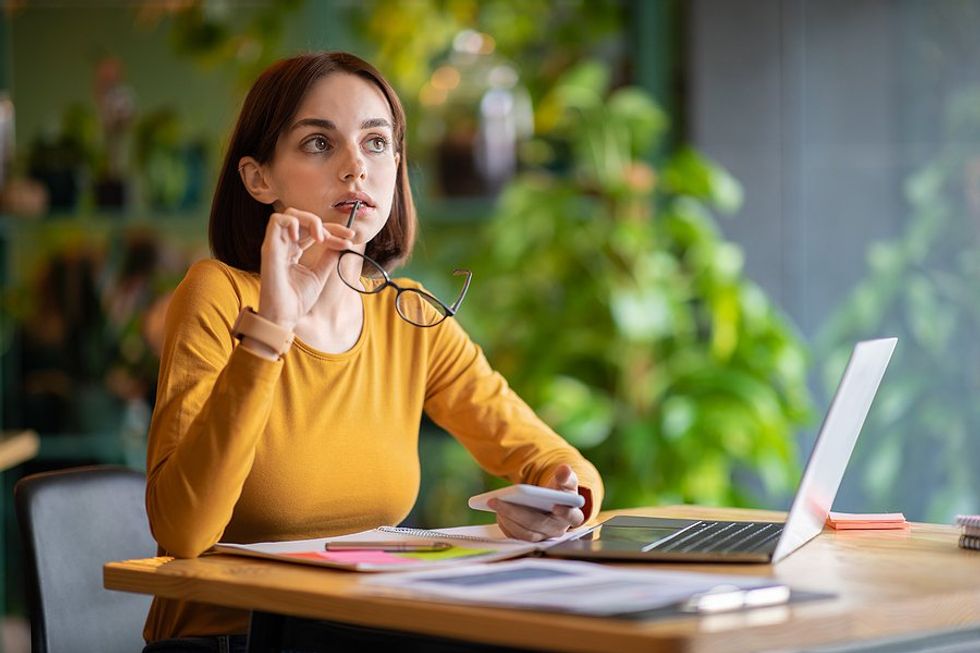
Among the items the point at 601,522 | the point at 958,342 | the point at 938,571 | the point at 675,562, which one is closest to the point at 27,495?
the point at 601,522

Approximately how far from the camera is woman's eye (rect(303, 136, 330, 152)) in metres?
1.97

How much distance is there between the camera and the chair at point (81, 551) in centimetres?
193

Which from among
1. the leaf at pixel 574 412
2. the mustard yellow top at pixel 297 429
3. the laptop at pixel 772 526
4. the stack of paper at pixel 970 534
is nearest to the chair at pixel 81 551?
the mustard yellow top at pixel 297 429

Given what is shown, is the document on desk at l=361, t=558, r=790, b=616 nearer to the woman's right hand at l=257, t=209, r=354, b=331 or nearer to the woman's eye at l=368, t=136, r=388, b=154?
the woman's right hand at l=257, t=209, r=354, b=331

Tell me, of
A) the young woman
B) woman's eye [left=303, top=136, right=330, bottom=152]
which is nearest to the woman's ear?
the young woman

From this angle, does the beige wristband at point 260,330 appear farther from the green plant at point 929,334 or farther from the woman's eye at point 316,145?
the green plant at point 929,334

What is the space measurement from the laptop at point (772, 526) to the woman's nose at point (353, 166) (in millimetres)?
571

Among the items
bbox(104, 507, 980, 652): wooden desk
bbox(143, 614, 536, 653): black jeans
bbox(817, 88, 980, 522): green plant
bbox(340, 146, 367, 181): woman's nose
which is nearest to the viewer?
bbox(104, 507, 980, 652): wooden desk

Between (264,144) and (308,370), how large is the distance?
34cm

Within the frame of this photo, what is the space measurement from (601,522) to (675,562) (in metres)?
0.32

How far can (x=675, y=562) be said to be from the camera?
1.50 meters

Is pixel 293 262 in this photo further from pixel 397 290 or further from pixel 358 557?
pixel 358 557

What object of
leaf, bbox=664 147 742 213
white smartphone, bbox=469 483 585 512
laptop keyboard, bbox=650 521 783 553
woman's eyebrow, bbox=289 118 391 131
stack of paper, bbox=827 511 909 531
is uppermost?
leaf, bbox=664 147 742 213

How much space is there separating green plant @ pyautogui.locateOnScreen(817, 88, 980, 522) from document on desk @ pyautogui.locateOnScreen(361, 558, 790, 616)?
2.40 meters
